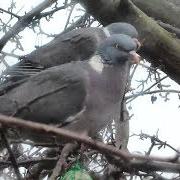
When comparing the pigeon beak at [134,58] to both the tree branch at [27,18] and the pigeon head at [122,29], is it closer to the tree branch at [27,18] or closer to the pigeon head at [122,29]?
the pigeon head at [122,29]

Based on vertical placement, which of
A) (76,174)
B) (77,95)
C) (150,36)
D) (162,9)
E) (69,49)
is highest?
(162,9)

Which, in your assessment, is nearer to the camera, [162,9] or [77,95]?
[77,95]

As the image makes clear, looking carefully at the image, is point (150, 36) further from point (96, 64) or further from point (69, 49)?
point (96, 64)

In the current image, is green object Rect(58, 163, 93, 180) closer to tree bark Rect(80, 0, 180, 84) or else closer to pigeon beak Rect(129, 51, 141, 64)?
pigeon beak Rect(129, 51, 141, 64)

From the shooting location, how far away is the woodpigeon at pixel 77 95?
1.57m

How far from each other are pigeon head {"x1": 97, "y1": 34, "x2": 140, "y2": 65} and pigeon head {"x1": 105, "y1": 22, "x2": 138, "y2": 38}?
28 cm

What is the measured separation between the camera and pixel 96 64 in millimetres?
1712

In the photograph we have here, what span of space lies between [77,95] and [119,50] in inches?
9.0

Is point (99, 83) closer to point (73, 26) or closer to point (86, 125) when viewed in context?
point (86, 125)

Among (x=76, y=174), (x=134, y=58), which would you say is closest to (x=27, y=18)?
(x=134, y=58)

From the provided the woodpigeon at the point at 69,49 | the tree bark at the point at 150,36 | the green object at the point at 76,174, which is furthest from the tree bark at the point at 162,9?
the green object at the point at 76,174

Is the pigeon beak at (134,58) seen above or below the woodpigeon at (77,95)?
above

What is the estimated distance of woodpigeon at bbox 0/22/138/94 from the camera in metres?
1.98

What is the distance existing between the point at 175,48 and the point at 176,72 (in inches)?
4.3
